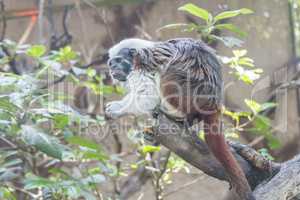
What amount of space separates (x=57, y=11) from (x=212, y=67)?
301cm

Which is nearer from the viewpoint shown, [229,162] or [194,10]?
[229,162]

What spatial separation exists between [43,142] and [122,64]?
806 millimetres

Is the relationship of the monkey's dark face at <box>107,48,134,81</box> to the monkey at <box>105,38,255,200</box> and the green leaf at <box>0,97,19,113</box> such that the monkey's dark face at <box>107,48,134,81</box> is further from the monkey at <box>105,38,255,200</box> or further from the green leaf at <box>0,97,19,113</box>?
the green leaf at <box>0,97,19,113</box>

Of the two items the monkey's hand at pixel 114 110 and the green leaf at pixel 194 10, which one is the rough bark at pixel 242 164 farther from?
the green leaf at pixel 194 10

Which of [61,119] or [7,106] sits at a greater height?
[7,106]

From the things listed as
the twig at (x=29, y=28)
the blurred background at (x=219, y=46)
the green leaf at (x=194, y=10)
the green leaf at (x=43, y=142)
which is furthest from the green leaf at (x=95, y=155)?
the twig at (x=29, y=28)

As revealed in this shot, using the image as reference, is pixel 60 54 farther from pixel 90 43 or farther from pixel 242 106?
pixel 242 106

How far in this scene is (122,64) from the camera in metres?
2.83

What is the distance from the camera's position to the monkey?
2.62 metres

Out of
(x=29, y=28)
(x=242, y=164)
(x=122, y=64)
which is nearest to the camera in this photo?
(x=242, y=164)

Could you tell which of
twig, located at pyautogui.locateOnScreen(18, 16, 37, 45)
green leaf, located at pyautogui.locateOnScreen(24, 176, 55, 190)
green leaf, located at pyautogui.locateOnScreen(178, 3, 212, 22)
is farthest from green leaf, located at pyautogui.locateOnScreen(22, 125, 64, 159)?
twig, located at pyautogui.locateOnScreen(18, 16, 37, 45)

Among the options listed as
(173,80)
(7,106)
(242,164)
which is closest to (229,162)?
(242,164)

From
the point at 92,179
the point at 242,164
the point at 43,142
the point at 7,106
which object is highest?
the point at 7,106

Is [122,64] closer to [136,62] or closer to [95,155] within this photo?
[136,62]
